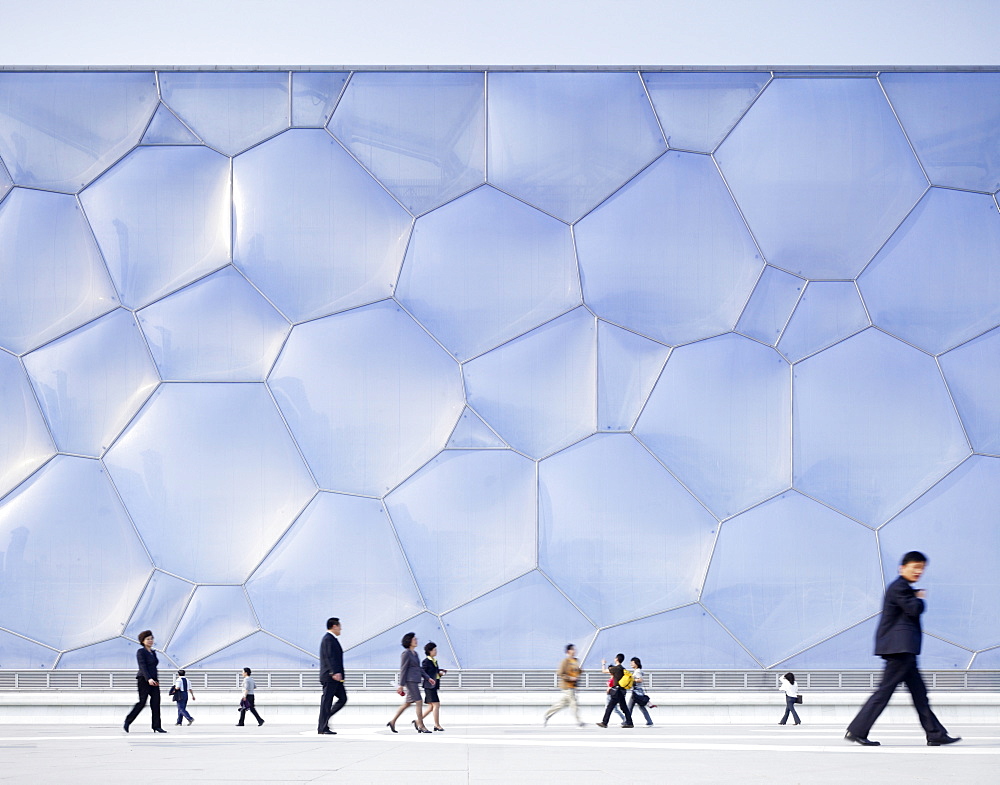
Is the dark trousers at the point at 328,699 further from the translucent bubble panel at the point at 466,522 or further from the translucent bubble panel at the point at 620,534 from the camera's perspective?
the translucent bubble panel at the point at 620,534

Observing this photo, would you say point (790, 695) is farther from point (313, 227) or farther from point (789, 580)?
point (313, 227)

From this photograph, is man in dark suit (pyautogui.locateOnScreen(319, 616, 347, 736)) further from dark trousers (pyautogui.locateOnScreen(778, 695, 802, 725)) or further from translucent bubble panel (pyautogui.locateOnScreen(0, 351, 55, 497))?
translucent bubble panel (pyautogui.locateOnScreen(0, 351, 55, 497))

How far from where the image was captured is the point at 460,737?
8023 mm

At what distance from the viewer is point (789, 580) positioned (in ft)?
39.2

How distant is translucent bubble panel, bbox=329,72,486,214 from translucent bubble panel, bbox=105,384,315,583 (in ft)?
10.5

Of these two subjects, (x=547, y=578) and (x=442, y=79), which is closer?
(x=547, y=578)

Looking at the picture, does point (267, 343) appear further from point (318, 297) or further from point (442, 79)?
point (442, 79)

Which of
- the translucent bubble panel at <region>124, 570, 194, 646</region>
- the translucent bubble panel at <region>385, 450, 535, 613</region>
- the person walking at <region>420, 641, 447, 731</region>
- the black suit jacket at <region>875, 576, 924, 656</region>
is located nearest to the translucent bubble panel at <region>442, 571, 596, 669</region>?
the translucent bubble panel at <region>385, 450, 535, 613</region>

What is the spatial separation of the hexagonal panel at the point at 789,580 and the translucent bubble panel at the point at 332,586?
3687 mm

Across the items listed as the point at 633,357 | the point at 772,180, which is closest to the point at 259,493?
the point at 633,357

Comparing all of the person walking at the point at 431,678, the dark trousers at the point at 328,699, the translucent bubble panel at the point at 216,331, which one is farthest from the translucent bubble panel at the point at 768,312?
the dark trousers at the point at 328,699

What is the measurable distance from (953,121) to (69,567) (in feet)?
40.0

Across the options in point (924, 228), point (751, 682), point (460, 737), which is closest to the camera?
point (460, 737)

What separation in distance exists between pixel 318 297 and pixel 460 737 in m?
6.28
